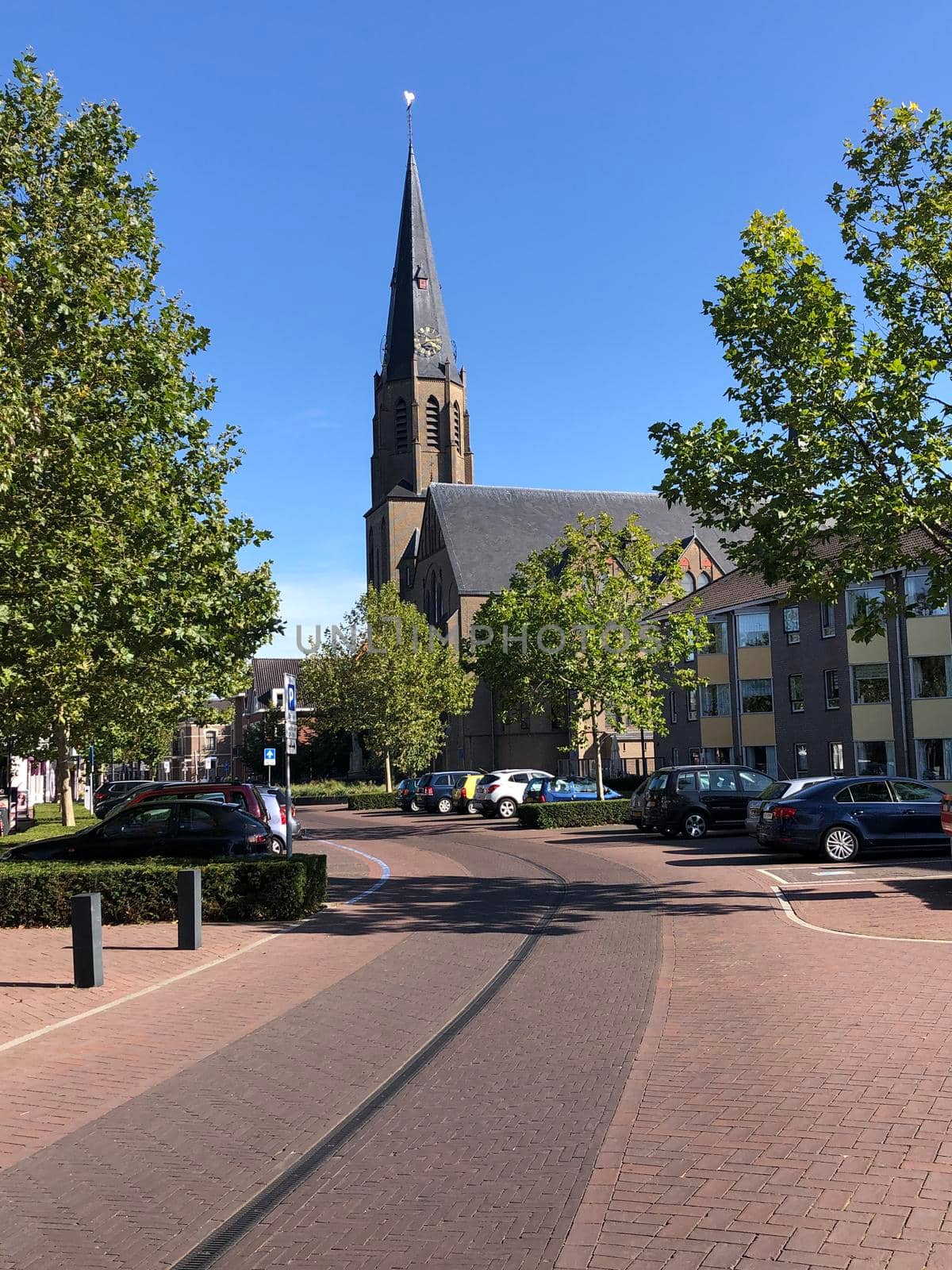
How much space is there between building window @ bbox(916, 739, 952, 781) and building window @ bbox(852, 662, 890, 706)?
6.84 feet

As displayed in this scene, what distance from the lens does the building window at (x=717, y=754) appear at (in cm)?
4459

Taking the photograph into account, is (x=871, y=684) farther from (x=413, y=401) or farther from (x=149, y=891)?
(x=413, y=401)

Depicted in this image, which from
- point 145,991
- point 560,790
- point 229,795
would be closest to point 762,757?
point 560,790

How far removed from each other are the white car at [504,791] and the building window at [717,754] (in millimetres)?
8880

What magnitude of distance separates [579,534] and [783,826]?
19070 mm

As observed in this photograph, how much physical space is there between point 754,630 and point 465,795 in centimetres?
1256

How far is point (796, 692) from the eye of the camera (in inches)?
1610

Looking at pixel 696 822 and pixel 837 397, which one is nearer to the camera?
pixel 837 397

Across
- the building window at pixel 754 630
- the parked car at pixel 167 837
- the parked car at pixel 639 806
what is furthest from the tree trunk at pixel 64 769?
the building window at pixel 754 630

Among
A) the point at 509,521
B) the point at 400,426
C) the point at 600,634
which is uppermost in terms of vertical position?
the point at 400,426

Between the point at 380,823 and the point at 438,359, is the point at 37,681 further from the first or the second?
the point at 438,359

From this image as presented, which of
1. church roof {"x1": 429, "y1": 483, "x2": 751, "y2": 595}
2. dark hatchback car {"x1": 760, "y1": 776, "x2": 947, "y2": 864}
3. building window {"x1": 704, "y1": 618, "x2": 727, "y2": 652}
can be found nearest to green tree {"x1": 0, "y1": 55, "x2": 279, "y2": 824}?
dark hatchback car {"x1": 760, "y1": 776, "x2": 947, "y2": 864}

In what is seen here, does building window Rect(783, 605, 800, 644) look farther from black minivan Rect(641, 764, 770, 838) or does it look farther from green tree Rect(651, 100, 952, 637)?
green tree Rect(651, 100, 952, 637)

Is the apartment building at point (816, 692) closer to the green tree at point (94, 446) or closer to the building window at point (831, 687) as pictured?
the building window at point (831, 687)
